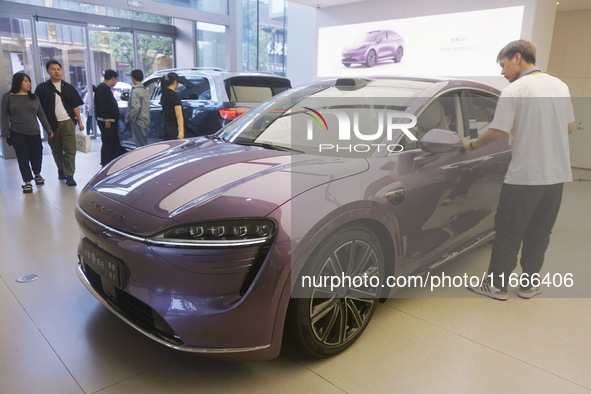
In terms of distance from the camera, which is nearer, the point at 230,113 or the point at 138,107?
the point at 230,113

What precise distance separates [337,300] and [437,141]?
98cm

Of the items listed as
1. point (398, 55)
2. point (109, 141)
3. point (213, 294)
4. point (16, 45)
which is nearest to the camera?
point (213, 294)

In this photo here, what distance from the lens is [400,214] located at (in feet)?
7.19

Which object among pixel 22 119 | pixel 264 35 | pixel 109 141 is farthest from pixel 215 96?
pixel 264 35

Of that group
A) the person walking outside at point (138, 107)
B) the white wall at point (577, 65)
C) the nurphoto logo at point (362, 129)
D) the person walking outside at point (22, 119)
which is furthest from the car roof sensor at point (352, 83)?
the white wall at point (577, 65)

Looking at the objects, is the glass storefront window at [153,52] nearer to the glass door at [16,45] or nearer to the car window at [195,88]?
the glass door at [16,45]

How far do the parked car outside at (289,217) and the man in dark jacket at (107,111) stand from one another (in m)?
3.68

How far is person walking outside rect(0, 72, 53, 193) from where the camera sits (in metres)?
4.86

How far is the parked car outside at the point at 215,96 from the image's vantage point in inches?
211

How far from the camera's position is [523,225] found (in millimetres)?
2729

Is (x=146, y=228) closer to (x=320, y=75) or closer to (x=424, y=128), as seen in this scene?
(x=424, y=128)

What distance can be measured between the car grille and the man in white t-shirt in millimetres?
2020

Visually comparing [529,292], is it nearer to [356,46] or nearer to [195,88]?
[195,88]

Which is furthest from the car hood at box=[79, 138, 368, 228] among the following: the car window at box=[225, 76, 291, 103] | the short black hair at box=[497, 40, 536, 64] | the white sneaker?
the car window at box=[225, 76, 291, 103]
